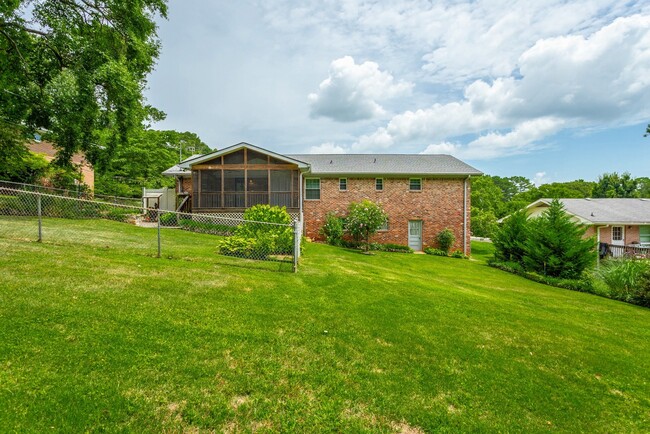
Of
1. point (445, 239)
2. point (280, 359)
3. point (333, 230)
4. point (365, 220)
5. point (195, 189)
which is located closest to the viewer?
point (280, 359)

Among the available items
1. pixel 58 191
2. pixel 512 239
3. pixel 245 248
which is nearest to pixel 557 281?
pixel 512 239

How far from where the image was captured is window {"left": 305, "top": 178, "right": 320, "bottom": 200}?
59.7 ft

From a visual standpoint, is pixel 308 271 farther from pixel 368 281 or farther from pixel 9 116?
pixel 9 116

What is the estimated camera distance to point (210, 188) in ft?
54.1

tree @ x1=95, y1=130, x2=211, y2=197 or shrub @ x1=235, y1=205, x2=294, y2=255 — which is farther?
tree @ x1=95, y1=130, x2=211, y2=197

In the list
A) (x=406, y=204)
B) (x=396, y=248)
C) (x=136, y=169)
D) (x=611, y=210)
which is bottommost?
(x=396, y=248)

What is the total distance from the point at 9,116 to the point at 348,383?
18157 millimetres

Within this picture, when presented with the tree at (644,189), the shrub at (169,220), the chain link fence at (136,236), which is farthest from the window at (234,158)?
the tree at (644,189)

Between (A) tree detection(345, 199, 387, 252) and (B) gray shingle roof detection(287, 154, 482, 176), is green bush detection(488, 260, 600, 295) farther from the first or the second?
(A) tree detection(345, 199, 387, 252)

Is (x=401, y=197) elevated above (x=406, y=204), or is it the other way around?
(x=401, y=197)

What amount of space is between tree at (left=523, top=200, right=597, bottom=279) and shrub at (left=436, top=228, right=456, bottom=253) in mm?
4570

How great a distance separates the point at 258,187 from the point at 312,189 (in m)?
3.38

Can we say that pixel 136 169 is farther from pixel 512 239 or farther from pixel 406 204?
pixel 512 239

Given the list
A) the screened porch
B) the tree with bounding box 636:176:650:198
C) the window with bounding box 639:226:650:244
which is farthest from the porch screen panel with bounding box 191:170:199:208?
the tree with bounding box 636:176:650:198
